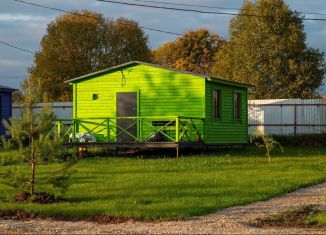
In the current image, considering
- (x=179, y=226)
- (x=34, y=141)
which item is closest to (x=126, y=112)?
(x=34, y=141)

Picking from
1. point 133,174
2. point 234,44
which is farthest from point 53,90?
point 133,174

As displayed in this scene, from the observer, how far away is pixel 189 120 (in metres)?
24.2

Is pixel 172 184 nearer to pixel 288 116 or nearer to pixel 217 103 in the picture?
pixel 217 103

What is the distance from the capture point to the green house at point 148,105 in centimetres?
2430

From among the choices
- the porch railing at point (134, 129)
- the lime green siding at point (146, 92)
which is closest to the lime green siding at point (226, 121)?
the lime green siding at point (146, 92)

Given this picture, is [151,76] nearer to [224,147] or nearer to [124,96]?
[124,96]

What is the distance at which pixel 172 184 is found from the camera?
14688 millimetres

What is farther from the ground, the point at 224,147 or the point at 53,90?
the point at 53,90

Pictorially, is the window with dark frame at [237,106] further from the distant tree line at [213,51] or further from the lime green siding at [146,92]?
the distant tree line at [213,51]

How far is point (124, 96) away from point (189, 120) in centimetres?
292

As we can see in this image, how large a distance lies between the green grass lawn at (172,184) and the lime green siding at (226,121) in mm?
2757

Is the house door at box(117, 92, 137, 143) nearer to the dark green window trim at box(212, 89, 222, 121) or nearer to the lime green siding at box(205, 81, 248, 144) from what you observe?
the lime green siding at box(205, 81, 248, 144)

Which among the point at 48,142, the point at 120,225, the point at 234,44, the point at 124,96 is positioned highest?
the point at 234,44

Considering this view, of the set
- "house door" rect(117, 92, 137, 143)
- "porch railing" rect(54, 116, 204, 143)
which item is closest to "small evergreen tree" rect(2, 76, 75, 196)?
"porch railing" rect(54, 116, 204, 143)
